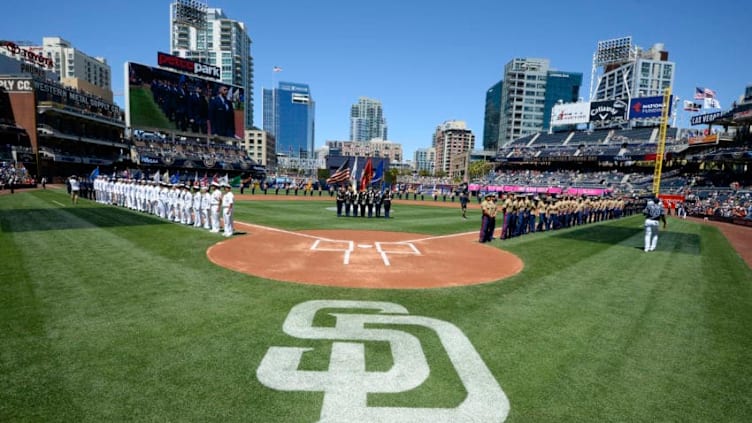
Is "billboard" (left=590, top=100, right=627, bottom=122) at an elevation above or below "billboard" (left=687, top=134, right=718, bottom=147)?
above

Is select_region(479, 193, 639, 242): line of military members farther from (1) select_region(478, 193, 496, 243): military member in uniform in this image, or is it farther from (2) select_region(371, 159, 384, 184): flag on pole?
(2) select_region(371, 159, 384, 184): flag on pole

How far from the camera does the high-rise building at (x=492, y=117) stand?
149750 millimetres

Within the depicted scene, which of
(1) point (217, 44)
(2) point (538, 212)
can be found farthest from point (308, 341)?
(1) point (217, 44)

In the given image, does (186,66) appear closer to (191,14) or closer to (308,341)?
(191,14)

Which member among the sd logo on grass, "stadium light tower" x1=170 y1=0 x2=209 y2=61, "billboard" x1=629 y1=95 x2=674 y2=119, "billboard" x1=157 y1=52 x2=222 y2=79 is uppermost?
"stadium light tower" x1=170 y1=0 x2=209 y2=61

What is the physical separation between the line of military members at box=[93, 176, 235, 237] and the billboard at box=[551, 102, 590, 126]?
243 feet

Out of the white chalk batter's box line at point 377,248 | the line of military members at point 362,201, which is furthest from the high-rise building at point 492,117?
the white chalk batter's box line at point 377,248

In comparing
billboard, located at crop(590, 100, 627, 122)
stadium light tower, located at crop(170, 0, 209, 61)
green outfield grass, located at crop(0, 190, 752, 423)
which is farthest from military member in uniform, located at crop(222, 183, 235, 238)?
stadium light tower, located at crop(170, 0, 209, 61)

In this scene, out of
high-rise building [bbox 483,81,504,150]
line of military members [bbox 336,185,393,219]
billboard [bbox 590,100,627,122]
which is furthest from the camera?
high-rise building [bbox 483,81,504,150]

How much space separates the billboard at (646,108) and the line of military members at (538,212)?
45.4 m

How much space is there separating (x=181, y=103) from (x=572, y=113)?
7375cm

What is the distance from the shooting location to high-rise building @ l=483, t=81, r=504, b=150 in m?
150

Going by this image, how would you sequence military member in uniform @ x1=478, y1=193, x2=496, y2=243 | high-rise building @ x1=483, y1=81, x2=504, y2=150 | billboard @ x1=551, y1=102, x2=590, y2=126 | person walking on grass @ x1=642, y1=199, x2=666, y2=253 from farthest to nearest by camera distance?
high-rise building @ x1=483, y1=81, x2=504, y2=150 → billboard @ x1=551, y1=102, x2=590, y2=126 → military member in uniform @ x1=478, y1=193, x2=496, y2=243 → person walking on grass @ x1=642, y1=199, x2=666, y2=253

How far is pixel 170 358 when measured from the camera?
471 cm
